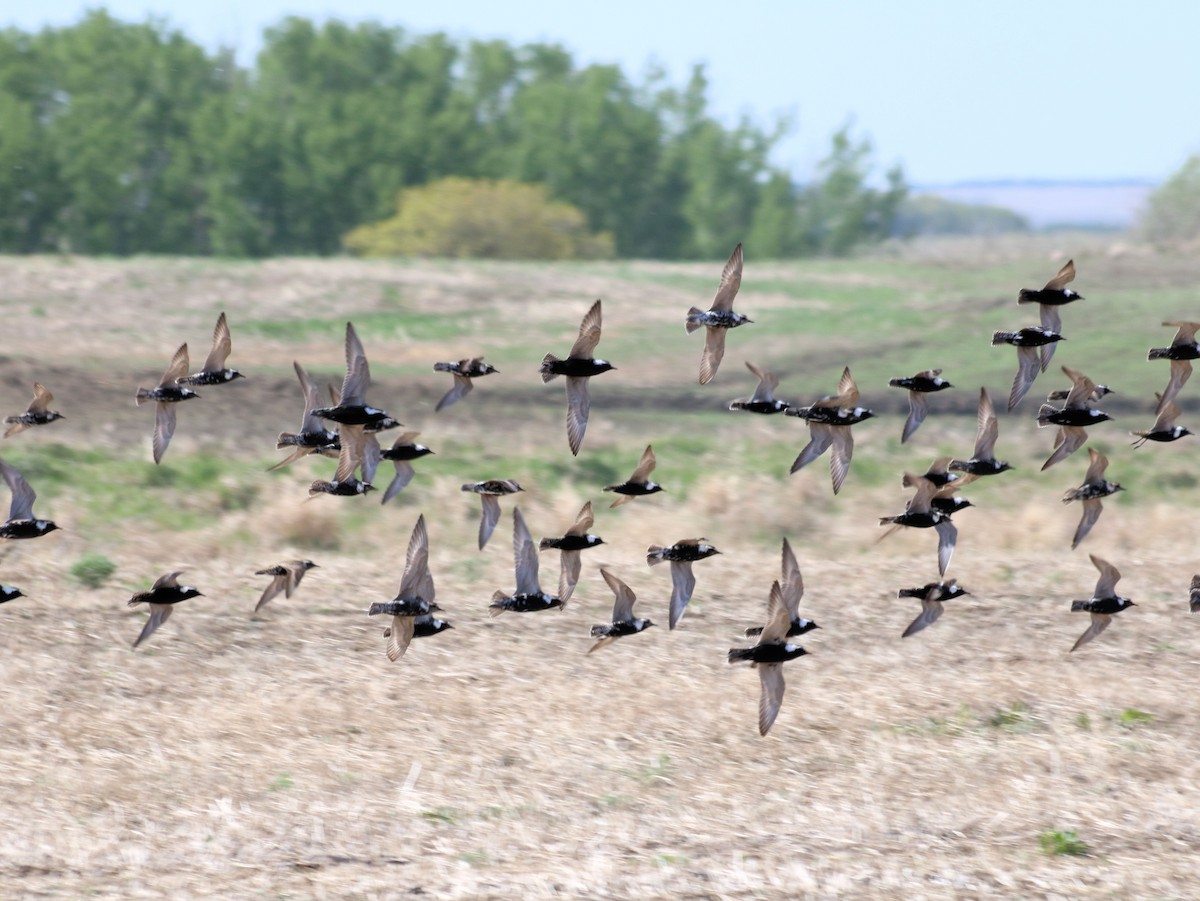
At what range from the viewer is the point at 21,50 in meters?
99.0

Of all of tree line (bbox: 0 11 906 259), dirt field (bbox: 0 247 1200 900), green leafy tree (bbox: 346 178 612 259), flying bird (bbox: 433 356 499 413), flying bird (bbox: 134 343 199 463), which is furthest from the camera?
tree line (bbox: 0 11 906 259)

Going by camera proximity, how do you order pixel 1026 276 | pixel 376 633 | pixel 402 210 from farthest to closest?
1. pixel 402 210
2. pixel 1026 276
3. pixel 376 633

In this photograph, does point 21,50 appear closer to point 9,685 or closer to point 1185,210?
point 1185,210

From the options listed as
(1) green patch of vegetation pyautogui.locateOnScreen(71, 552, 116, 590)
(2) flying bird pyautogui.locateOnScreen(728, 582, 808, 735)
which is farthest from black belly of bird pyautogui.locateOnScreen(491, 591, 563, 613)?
(1) green patch of vegetation pyautogui.locateOnScreen(71, 552, 116, 590)

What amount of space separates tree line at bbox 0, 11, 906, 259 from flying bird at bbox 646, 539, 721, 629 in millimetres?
75949

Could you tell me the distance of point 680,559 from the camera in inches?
582

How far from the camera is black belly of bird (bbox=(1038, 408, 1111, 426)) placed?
14059 millimetres

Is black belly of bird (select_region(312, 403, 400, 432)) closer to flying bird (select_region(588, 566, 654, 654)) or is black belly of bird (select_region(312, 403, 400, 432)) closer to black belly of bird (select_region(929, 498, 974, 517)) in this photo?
flying bird (select_region(588, 566, 654, 654))

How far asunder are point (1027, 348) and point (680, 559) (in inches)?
131

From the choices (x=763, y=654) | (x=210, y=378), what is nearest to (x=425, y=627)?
(x=210, y=378)

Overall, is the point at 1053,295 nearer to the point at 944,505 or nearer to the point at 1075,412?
the point at 1075,412

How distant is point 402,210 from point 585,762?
233 feet

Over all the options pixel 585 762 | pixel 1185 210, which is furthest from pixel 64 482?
pixel 1185 210

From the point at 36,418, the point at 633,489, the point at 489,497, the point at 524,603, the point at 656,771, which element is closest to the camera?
the point at 524,603
